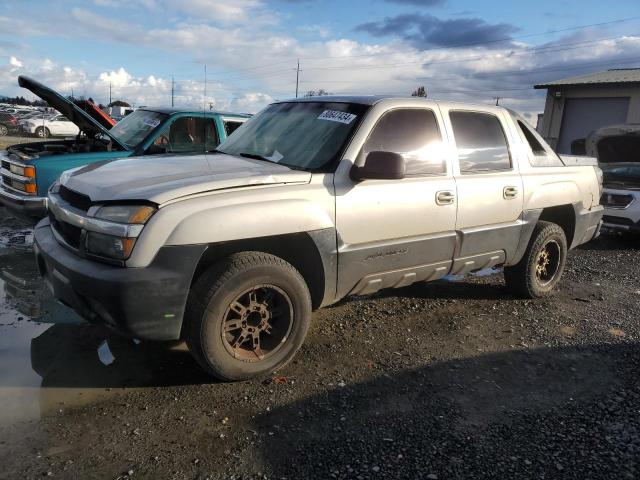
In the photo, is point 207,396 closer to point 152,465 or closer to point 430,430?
point 152,465

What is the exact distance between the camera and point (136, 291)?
285 cm

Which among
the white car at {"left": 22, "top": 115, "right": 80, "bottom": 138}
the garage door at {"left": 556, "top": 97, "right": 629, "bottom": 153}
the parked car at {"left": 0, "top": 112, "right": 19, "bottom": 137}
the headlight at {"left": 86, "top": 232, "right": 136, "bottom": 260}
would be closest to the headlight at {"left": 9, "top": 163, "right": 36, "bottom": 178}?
the headlight at {"left": 86, "top": 232, "right": 136, "bottom": 260}

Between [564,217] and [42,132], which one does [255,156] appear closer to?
[564,217]

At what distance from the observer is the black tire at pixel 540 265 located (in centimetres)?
510

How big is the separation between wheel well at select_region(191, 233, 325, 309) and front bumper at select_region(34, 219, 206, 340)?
223 millimetres

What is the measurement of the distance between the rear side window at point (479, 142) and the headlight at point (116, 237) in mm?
2627

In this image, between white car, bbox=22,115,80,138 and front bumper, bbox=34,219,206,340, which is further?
white car, bbox=22,115,80,138

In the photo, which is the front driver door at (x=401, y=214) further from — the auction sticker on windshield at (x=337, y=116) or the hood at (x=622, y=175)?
the hood at (x=622, y=175)

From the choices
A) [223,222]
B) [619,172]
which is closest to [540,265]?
[223,222]

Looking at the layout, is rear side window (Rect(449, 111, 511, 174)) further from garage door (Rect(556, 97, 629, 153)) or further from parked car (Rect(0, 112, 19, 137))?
parked car (Rect(0, 112, 19, 137))

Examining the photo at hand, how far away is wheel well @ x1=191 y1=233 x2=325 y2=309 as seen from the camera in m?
3.25

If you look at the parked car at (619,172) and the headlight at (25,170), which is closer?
the headlight at (25,170)

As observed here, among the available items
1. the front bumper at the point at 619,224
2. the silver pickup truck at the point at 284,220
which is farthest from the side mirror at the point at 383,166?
the front bumper at the point at 619,224

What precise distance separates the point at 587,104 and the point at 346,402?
76.5 ft
